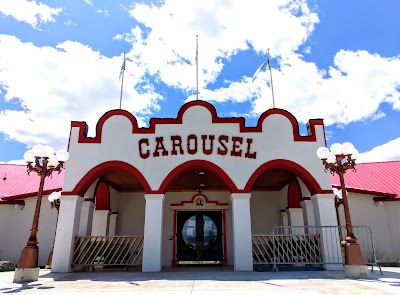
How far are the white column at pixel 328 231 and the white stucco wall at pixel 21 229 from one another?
1190cm

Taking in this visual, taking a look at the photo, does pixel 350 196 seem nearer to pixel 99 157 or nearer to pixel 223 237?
pixel 223 237

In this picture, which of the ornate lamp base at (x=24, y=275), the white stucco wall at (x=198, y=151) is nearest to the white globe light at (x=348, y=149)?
the white stucco wall at (x=198, y=151)

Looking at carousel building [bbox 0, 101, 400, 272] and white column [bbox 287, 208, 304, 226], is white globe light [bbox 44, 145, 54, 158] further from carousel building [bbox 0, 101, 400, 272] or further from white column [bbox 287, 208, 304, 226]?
white column [bbox 287, 208, 304, 226]

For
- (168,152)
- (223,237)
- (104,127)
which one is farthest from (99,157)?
(223,237)

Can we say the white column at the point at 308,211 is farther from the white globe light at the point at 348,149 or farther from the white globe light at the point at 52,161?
the white globe light at the point at 52,161

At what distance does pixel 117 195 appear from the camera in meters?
15.4

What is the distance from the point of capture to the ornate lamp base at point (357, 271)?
8156mm

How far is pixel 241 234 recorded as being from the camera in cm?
1059

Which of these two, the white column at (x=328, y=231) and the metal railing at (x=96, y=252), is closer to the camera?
the white column at (x=328, y=231)

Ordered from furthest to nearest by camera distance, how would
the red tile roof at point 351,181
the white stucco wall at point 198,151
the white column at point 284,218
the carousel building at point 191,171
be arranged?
the red tile roof at point 351,181
the white column at point 284,218
the white stucco wall at point 198,151
the carousel building at point 191,171

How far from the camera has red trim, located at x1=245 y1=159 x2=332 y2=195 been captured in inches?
434

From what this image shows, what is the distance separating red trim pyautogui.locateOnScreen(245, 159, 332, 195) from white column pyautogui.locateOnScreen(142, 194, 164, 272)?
3.33 meters

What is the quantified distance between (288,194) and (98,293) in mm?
10158

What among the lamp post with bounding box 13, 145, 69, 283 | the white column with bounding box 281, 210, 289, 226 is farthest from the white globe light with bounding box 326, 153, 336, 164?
the lamp post with bounding box 13, 145, 69, 283
